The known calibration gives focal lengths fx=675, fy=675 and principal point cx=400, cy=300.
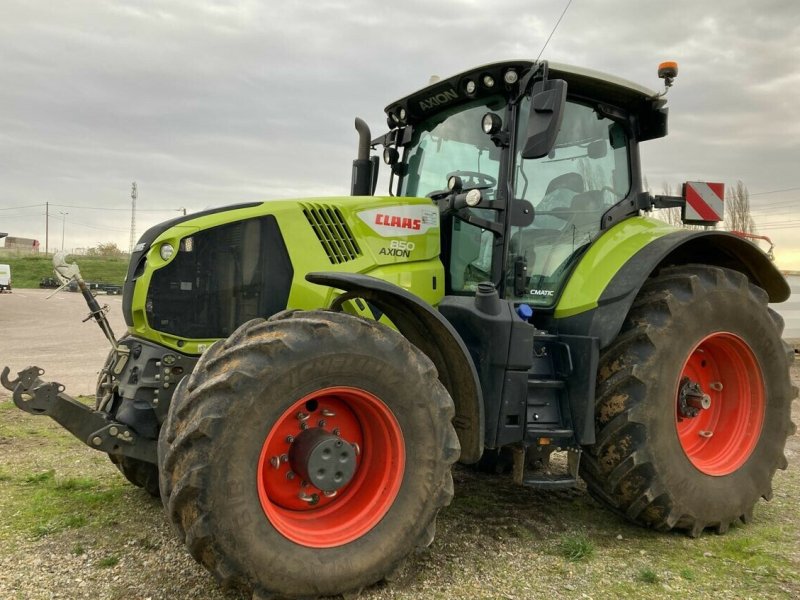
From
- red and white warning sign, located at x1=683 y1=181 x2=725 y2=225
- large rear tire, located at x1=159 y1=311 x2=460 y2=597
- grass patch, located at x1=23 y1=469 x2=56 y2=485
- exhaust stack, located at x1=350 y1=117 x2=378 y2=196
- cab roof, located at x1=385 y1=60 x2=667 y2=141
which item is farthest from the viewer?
exhaust stack, located at x1=350 y1=117 x2=378 y2=196

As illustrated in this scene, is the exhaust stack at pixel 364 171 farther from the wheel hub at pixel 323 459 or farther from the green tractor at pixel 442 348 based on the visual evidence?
the wheel hub at pixel 323 459

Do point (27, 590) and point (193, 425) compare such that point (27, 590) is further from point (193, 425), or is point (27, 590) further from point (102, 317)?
point (102, 317)

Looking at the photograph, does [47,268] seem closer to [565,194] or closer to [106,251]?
[106,251]

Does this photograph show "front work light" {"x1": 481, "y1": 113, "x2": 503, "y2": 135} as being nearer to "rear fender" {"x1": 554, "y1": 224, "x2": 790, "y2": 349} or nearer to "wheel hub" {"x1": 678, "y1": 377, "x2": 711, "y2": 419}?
"rear fender" {"x1": 554, "y1": 224, "x2": 790, "y2": 349}

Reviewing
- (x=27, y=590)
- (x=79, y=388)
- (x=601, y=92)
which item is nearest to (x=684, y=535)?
(x=601, y=92)

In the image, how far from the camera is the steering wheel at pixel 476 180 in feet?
14.3

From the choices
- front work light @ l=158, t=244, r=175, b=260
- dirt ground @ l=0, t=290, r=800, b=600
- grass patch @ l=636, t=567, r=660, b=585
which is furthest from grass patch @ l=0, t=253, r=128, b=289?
grass patch @ l=636, t=567, r=660, b=585

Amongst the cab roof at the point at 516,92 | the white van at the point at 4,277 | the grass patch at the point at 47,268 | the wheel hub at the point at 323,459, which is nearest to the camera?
the wheel hub at the point at 323,459

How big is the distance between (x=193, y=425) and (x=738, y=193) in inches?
1122

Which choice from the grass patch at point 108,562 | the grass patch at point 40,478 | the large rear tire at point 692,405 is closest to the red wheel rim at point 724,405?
the large rear tire at point 692,405

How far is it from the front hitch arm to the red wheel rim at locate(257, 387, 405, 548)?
2.53 ft

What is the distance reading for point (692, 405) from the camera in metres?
Result: 4.37

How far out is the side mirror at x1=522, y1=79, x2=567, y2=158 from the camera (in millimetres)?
3650

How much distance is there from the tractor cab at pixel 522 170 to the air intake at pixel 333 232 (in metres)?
0.74
